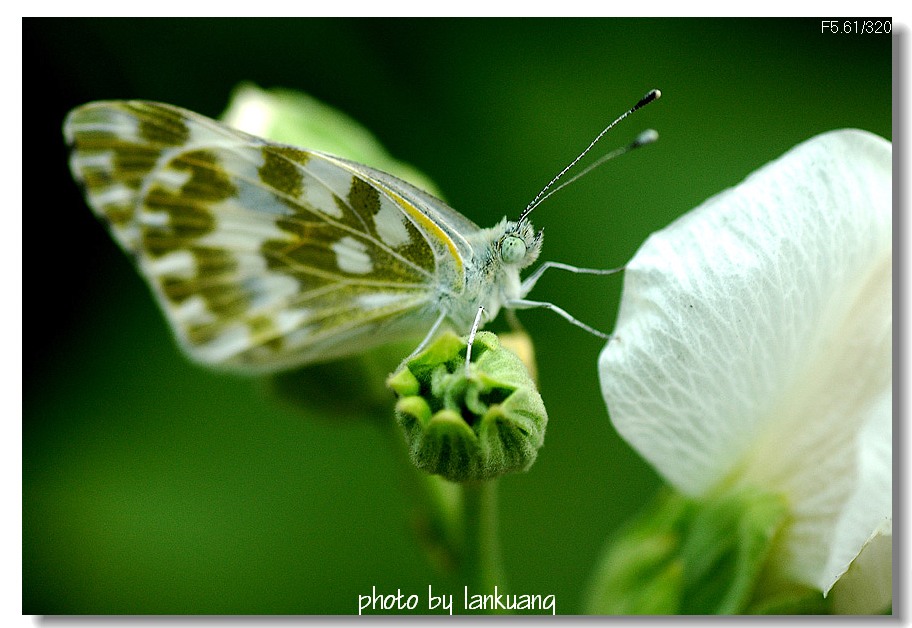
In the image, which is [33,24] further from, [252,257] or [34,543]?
[34,543]

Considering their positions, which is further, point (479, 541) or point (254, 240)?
point (254, 240)

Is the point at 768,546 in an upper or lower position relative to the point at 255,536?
upper

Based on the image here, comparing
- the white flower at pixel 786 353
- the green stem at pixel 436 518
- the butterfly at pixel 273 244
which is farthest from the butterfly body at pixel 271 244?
the white flower at pixel 786 353

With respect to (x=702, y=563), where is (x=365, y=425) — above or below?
above

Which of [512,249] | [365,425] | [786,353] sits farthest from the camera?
[365,425]

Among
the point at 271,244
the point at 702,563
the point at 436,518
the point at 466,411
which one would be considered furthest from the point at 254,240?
the point at 702,563

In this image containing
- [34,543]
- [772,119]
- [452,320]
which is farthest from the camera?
[772,119]

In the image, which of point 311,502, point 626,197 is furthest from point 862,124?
point 311,502

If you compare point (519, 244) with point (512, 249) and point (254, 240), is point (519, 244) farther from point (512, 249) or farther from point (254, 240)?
point (254, 240)
